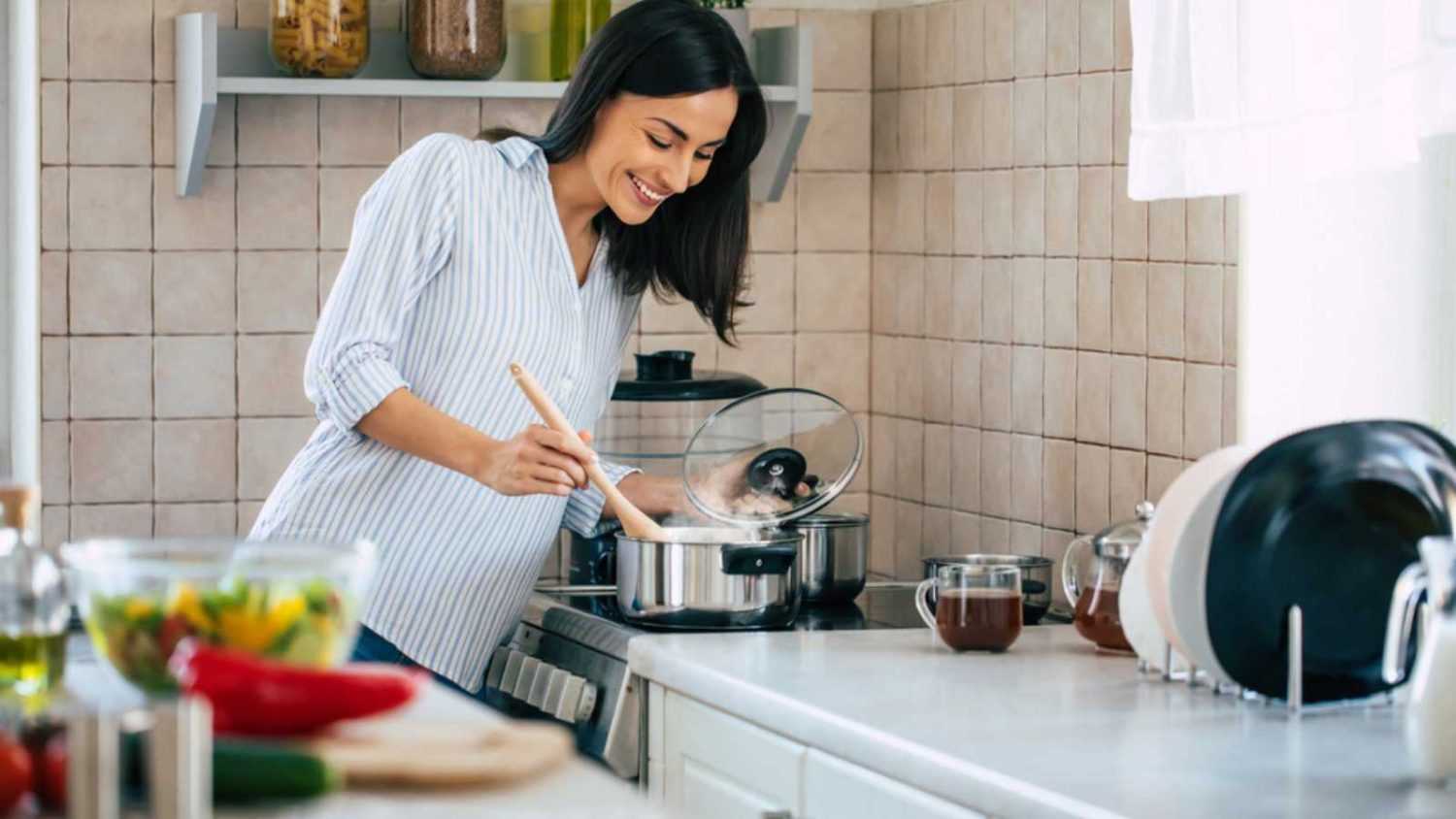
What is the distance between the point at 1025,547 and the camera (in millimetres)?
3232

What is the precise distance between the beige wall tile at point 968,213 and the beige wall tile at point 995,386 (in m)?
0.16

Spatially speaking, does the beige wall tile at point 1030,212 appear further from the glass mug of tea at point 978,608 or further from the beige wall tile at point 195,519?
the beige wall tile at point 195,519

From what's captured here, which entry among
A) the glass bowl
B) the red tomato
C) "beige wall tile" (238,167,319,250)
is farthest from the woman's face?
the red tomato

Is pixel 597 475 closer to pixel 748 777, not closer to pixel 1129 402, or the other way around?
pixel 748 777

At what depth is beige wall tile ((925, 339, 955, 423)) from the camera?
A: 3.48m

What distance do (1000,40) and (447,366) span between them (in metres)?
1.15

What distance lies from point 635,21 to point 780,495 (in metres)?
0.68

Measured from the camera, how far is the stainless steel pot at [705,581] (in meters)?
2.67

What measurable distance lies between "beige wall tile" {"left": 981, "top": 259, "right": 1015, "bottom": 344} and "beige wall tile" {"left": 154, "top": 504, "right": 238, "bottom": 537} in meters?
1.21

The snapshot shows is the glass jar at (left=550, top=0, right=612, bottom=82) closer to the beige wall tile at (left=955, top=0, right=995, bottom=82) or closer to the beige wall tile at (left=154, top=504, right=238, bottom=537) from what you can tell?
the beige wall tile at (left=955, top=0, right=995, bottom=82)

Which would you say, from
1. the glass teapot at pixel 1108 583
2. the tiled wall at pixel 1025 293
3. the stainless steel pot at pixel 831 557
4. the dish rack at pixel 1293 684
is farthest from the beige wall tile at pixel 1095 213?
the dish rack at pixel 1293 684

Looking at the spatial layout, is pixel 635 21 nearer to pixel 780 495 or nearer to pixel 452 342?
pixel 452 342

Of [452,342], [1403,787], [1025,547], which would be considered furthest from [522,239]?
[1403,787]

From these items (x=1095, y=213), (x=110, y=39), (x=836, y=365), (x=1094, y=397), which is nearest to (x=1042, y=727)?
(x=1094, y=397)
